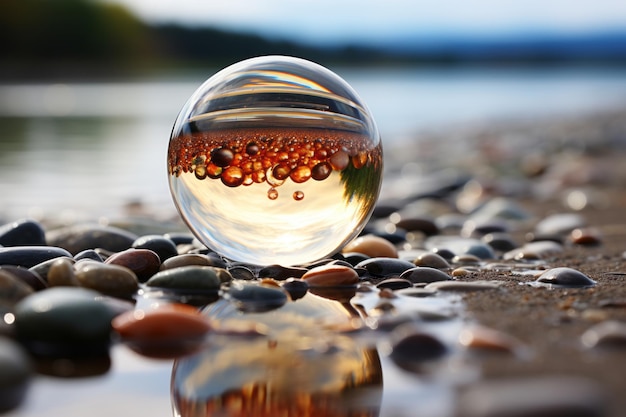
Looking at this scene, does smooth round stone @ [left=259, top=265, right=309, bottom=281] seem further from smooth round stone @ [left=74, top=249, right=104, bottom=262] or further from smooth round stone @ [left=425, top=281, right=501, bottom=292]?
smooth round stone @ [left=74, top=249, right=104, bottom=262]

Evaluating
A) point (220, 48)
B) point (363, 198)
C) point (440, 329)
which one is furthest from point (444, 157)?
point (220, 48)

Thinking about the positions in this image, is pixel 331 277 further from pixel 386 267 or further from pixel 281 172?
pixel 281 172

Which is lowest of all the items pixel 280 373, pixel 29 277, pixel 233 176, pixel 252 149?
pixel 280 373

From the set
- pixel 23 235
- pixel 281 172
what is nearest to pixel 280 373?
pixel 281 172

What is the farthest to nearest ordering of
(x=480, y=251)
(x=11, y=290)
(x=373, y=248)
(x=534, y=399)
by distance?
1. (x=480, y=251)
2. (x=373, y=248)
3. (x=11, y=290)
4. (x=534, y=399)

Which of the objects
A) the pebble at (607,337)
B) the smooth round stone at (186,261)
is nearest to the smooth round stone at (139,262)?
the smooth round stone at (186,261)

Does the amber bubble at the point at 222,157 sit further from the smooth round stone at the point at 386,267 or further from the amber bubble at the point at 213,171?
the smooth round stone at the point at 386,267

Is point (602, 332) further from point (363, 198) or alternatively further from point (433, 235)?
point (433, 235)

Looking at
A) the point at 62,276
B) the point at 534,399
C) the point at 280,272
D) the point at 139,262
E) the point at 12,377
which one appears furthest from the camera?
the point at 280,272
